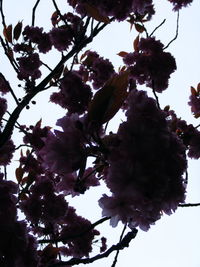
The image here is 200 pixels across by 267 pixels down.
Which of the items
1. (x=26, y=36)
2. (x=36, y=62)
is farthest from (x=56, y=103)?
(x=26, y=36)

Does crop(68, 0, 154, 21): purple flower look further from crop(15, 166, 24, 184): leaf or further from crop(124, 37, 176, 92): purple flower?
crop(15, 166, 24, 184): leaf

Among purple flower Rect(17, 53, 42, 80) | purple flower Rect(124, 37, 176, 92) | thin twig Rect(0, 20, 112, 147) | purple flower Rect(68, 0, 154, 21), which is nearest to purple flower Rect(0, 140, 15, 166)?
purple flower Rect(17, 53, 42, 80)

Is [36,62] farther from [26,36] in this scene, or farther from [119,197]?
[119,197]

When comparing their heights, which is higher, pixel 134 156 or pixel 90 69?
pixel 90 69

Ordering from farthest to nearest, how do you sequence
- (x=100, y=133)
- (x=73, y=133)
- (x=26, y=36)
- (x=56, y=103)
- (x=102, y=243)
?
(x=56, y=103), (x=26, y=36), (x=102, y=243), (x=100, y=133), (x=73, y=133)

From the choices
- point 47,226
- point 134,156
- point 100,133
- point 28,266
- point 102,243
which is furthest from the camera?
point 102,243

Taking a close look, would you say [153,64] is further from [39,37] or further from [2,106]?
[2,106]

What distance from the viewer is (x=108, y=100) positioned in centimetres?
155

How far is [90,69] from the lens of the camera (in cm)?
475

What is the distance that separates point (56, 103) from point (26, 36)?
937mm

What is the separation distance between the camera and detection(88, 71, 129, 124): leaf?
5.06ft

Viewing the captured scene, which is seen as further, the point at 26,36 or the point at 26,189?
the point at 26,36

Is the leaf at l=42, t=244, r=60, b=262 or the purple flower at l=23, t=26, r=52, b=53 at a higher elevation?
the purple flower at l=23, t=26, r=52, b=53

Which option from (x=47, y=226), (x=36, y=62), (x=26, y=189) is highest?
(x=36, y=62)
